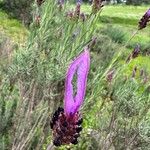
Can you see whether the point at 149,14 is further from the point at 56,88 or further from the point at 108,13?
the point at 108,13

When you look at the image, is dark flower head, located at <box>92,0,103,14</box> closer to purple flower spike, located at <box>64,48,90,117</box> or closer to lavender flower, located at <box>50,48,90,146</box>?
lavender flower, located at <box>50,48,90,146</box>

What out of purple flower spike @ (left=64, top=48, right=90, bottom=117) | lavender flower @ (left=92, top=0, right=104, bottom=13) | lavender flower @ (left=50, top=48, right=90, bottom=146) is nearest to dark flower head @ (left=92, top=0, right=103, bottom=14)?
lavender flower @ (left=92, top=0, right=104, bottom=13)

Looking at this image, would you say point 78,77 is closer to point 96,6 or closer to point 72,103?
point 72,103

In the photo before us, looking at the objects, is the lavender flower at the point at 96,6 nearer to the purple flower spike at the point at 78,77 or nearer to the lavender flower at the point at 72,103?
the lavender flower at the point at 72,103

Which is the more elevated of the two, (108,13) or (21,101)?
(21,101)

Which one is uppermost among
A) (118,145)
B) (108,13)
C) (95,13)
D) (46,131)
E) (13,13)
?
(95,13)

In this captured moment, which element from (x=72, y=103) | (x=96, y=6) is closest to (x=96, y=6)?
(x=96, y=6)

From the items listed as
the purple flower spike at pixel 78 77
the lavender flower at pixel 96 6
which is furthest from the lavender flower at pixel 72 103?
the lavender flower at pixel 96 6

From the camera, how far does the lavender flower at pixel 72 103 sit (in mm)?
1043

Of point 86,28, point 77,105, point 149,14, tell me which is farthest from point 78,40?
point 77,105

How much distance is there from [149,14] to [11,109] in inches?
47.1

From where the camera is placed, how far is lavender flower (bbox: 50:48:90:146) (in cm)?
104

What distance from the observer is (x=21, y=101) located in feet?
8.30

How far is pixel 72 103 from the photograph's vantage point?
107cm
